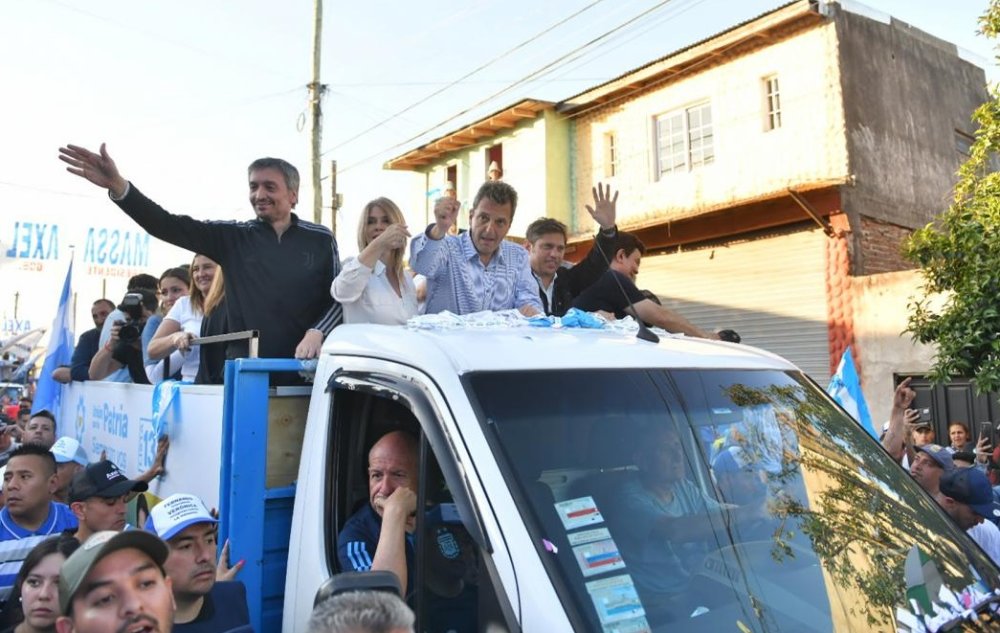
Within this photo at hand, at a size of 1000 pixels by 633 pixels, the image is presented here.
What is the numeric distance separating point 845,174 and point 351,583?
1353 centimetres

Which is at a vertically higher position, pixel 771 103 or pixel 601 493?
pixel 771 103

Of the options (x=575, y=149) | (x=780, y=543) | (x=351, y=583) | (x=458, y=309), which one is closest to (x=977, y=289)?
(x=458, y=309)

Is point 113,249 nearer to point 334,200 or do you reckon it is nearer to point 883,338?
point 334,200

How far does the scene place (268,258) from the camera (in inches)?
149

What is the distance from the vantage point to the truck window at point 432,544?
1.91 m

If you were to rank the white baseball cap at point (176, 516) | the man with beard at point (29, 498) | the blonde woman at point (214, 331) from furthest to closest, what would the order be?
the blonde woman at point (214, 331), the man with beard at point (29, 498), the white baseball cap at point (176, 516)

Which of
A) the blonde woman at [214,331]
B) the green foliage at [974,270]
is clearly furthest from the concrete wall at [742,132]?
the blonde woman at [214,331]

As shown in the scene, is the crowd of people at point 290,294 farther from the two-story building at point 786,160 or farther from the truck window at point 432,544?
the two-story building at point 786,160

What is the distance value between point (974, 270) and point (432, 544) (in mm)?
6804

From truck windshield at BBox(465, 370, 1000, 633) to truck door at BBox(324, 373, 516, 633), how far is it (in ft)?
0.44

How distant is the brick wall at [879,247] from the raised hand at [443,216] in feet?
36.2

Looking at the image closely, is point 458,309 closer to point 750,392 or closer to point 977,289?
point 750,392

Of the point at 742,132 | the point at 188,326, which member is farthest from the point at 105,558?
the point at 742,132

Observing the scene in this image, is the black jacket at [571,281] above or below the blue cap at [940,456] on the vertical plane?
above
